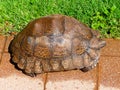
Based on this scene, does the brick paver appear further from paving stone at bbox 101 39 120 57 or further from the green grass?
the green grass

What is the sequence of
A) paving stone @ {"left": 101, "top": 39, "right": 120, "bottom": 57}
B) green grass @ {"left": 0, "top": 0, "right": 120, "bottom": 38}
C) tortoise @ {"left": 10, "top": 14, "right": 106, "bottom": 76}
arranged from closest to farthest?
tortoise @ {"left": 10, "top": 14, "right": 106, "bottom": 76}, paving stone @ {"left": 101, "top": 39, "right": 120, "bottom": 57}, green grass @ {"left": 0, "top": 0, "right": 120, "bottom": 38}

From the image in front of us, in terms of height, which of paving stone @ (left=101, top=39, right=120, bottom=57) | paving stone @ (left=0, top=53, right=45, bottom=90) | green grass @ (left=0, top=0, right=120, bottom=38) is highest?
green grass @ (left=0, top=0, right=120, bottom=38)

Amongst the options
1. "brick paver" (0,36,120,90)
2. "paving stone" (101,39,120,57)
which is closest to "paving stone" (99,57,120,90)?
"brick paver" (0,36,120,90)

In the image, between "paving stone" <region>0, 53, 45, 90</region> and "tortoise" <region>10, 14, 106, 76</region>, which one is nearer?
"tortoise" <region>10, 14, 106, 76</region>

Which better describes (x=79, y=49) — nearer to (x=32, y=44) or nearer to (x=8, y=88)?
(x=32, y=44)

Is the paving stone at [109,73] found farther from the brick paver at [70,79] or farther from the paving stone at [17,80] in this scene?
the paving stone at [17,80]

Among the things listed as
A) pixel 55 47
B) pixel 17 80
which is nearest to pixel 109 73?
pixel 55 47

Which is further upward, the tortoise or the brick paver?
the tortoise

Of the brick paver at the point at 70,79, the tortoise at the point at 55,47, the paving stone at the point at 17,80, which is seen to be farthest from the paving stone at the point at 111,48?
the paving stone at the point at 17,80
